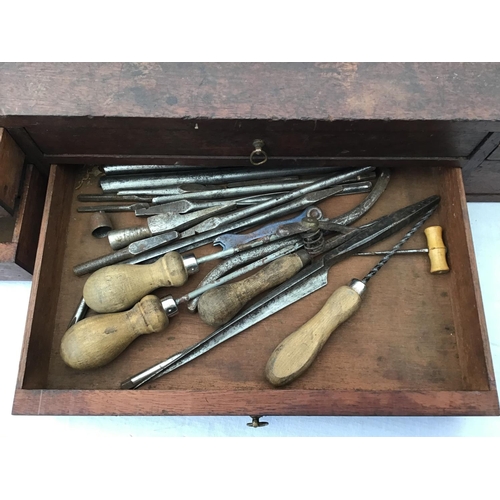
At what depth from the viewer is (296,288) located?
3.27 feet

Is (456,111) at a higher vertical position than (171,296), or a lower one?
higher

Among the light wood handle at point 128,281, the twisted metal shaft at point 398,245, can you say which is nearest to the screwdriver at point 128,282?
the light wood handle at point 128,281

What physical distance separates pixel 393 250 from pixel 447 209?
137 millimetres

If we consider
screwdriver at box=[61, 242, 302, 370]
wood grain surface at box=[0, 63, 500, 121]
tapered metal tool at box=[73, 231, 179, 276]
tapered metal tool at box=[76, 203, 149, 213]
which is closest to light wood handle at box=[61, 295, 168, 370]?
screwdriver at box=[61, 242, 302, 370]

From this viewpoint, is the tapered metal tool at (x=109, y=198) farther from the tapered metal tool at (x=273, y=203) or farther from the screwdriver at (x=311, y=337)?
the screwdriver at (x=311, y=337)

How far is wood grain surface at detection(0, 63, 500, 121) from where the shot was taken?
90 cm

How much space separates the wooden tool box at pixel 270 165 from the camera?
833 mm

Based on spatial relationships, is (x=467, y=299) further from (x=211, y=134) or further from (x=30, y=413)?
(x=30, y=413)

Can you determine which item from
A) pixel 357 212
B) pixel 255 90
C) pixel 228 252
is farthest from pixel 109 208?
pixel 357 212

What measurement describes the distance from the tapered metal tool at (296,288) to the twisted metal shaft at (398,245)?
0.01 meters

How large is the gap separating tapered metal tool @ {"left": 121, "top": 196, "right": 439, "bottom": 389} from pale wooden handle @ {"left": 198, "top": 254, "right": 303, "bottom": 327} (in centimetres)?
2

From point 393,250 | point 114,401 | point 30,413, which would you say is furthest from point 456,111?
point 30,413

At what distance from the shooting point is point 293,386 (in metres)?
0.93

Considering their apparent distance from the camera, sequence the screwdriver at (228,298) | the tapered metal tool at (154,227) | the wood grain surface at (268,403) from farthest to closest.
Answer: the tapered metal tool at (154,227) < the screwdriver at (228,298) < the wood grain surface at (268,403)
